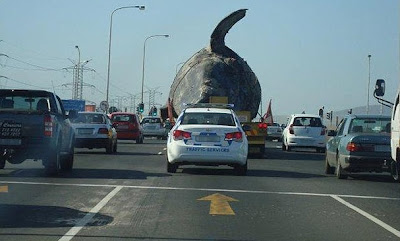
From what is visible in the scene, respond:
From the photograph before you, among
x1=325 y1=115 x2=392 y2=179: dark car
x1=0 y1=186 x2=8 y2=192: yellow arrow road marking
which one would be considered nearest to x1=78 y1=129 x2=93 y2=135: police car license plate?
x1=325 y1=115 x2=392 y2=179: dark car

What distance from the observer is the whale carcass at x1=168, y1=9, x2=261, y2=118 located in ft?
109

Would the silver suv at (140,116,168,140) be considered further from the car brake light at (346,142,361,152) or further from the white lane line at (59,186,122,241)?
the white lane line at (59,186,122,241)

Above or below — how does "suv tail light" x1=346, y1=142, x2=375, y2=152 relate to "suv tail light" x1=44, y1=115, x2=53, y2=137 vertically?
below

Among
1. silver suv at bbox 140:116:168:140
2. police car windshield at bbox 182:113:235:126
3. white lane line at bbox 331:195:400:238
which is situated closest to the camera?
white lane line at bbox 331:195:400:238

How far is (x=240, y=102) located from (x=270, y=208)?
811 inches

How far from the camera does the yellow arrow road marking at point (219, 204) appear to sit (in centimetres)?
1290

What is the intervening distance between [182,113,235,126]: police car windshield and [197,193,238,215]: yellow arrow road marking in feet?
18.5

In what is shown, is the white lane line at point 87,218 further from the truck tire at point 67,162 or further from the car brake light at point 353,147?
the car brake light at point 353,147

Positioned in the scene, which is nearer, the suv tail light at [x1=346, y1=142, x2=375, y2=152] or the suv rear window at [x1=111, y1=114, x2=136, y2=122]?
the suv tail light at [x1=346, y1=142, x2=375, y2=152]

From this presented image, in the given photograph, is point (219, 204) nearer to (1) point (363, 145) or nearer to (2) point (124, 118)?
(1) point (363, 145)

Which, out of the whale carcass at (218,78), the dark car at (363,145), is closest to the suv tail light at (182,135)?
the dark car at (363,145)

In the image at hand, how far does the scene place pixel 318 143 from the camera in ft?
120

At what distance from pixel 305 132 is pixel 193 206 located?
2334 centimetres

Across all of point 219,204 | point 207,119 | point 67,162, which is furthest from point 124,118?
point 219,204
